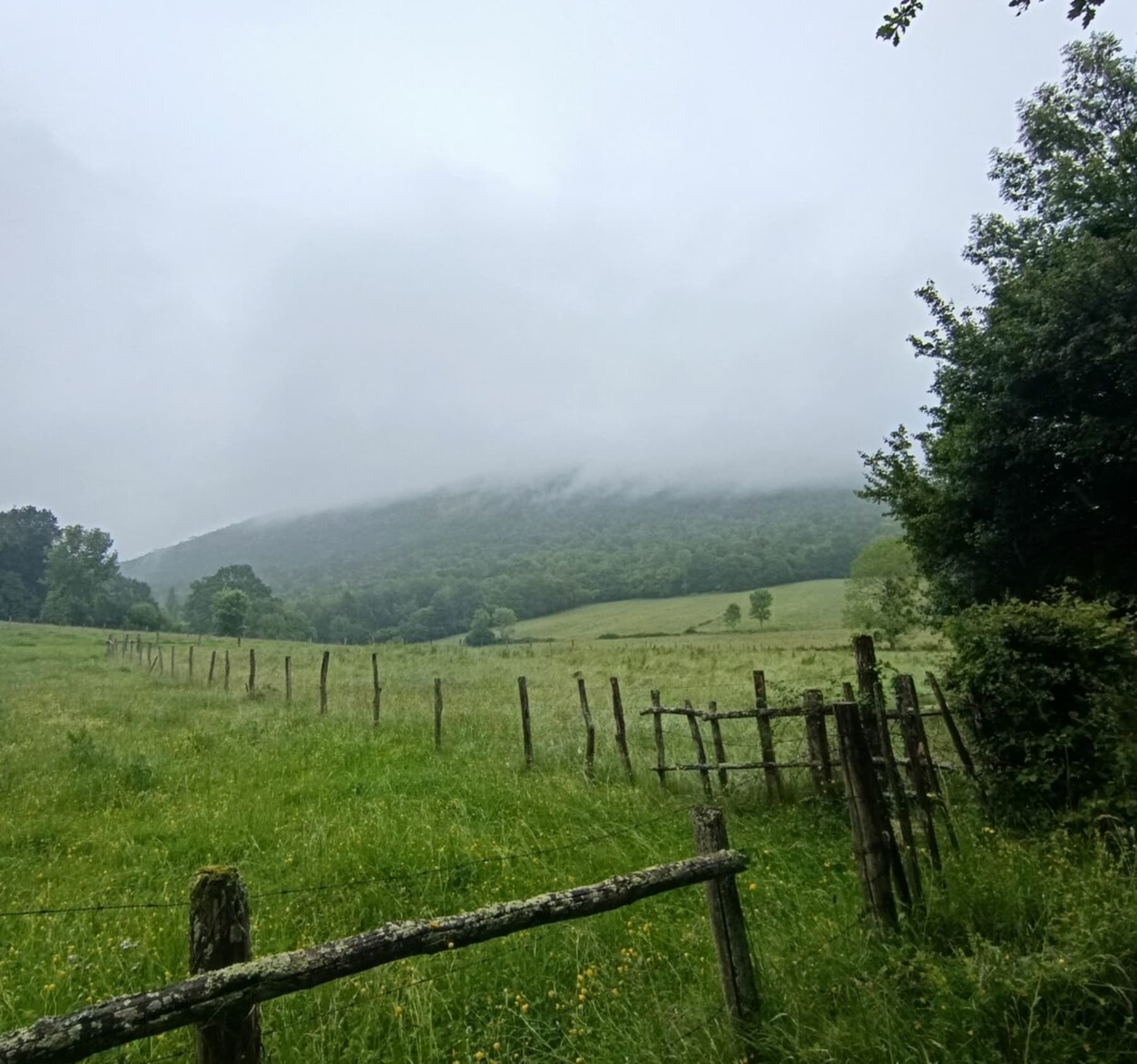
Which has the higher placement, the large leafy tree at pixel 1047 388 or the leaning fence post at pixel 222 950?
the large leafy tree at pixel 1047 388

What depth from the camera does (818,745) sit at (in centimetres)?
833

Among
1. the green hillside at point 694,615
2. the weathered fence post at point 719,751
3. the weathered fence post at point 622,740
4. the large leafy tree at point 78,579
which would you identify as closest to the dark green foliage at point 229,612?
the large leafy tree at point 78,579

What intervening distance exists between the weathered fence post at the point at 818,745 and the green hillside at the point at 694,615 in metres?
49.2

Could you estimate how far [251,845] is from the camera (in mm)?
7512

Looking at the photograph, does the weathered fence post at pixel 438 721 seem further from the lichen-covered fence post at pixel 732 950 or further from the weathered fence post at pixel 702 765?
the lichen-covered fence post at pixel 732 950

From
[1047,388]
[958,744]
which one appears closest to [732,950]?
[958,744]

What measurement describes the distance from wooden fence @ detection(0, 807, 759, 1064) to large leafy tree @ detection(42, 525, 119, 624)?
309 ft

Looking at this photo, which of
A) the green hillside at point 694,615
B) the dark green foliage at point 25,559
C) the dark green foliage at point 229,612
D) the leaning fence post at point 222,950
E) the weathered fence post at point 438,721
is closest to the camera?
the leaning fence post at point 222,950

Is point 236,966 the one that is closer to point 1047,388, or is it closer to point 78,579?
point 1047,388

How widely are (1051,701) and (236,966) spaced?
7.42m

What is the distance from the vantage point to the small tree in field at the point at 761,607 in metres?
64.1

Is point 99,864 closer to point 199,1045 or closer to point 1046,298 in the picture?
point 199,1045

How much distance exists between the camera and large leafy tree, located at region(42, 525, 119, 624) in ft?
261

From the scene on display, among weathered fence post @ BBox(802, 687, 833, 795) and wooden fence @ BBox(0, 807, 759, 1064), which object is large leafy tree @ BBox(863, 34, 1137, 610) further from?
wooden fence @ BBox(0, 807, 759, 1064)
